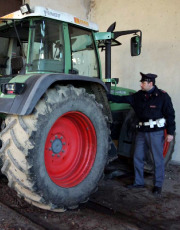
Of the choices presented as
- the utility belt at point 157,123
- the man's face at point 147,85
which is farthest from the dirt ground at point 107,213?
the man's face at point 147,85

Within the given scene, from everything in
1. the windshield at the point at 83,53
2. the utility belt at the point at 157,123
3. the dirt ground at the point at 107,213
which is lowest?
the dirt ground at the point at 107,213

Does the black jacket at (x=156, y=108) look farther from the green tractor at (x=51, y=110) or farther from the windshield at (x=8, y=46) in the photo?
the windshield at (x=8, y=46)

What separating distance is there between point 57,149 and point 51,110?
584mm

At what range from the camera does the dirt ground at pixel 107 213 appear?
2.71 m

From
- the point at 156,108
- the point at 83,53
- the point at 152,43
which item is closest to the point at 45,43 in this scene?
the point at 83,53

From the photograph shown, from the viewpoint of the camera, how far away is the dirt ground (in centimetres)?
271

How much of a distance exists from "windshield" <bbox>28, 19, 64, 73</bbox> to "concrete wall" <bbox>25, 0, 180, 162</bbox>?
2.94 m

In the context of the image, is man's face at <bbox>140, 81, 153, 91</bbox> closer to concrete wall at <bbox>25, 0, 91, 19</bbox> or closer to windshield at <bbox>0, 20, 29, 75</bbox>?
windshield at <bbox>0, 20, 29, 75</bbox>

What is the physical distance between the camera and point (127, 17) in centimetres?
622

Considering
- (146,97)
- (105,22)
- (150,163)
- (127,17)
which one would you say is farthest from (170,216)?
(105,22)

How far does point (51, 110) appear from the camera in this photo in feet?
8.62

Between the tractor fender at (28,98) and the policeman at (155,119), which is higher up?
the tractor fender at (28,98)

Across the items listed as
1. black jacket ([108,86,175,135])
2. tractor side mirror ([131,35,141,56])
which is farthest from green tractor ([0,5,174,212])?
black jacket ([108,86,175,135])

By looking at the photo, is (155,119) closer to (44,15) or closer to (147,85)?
(147,85)
